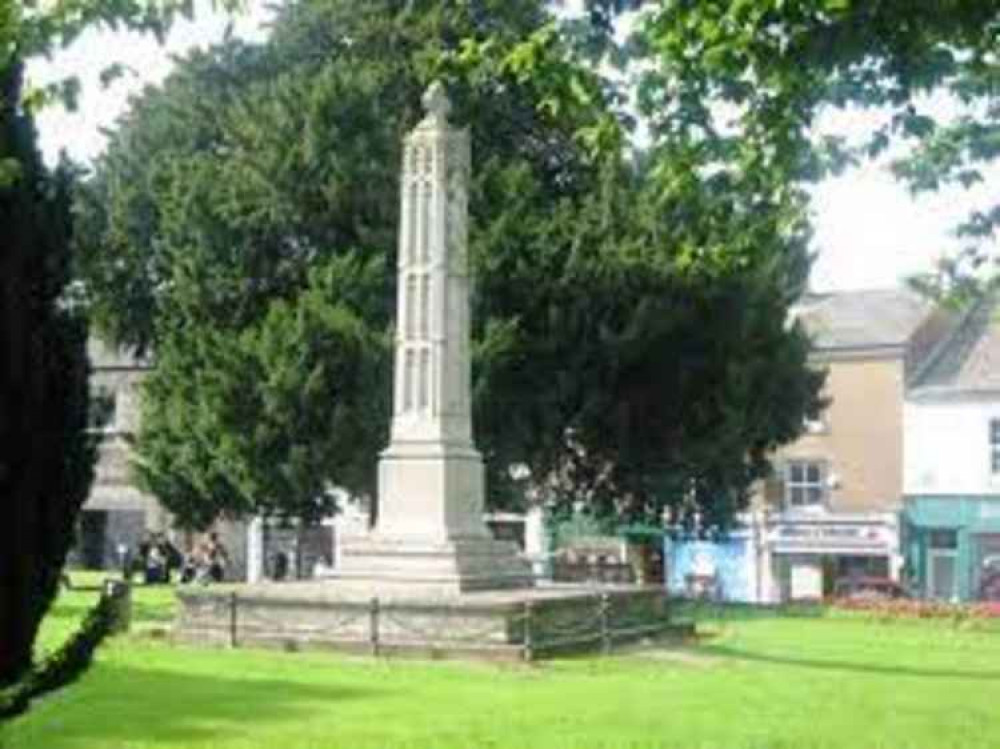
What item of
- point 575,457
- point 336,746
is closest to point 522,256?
point 575,457

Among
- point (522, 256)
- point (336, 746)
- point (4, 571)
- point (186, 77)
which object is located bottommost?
point (336, 746)

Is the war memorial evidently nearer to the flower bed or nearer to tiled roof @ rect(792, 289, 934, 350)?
the flower bed

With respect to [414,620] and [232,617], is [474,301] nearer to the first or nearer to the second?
[232,617]

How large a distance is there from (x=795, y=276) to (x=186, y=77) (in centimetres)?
1474

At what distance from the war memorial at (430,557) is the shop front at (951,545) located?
27.5 metres

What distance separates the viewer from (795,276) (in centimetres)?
A: 4234

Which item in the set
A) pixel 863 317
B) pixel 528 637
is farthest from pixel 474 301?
pixel 863 317

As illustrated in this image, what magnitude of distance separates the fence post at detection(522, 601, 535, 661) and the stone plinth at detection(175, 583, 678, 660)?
0.01 m

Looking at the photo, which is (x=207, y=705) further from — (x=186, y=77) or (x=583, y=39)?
(x=186, y=77)

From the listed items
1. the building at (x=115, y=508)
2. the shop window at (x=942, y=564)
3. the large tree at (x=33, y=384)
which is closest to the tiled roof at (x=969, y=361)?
the shop window at (x=942, y=564)

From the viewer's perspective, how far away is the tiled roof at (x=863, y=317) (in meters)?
56.5

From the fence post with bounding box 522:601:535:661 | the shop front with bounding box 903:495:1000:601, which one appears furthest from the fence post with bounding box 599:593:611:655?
the shop front with bounding box 903:495:1000:601

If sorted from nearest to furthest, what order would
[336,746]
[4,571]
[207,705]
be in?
1. [4,571]
2. [336,746]
3. [207,705]

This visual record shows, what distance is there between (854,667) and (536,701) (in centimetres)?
643
